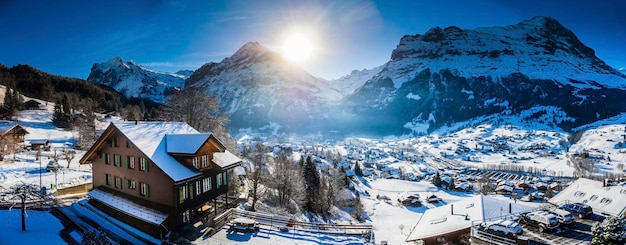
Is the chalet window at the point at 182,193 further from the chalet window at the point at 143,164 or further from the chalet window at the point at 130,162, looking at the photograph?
the chalet window at the point at 130,162

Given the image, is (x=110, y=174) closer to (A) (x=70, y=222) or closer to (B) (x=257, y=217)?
(A) (x=70, y=222)

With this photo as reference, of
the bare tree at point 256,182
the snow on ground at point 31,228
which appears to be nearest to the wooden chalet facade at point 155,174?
the snow on ground at point 31,228

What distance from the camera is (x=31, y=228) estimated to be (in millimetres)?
19422

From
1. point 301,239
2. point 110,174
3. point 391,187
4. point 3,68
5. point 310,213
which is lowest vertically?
point 391,187

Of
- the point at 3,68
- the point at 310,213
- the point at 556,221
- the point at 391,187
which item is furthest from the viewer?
the point at 391,187

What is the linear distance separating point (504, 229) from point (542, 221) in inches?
137

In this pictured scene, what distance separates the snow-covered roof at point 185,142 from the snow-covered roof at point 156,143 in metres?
0.52

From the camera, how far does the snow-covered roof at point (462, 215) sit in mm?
25344

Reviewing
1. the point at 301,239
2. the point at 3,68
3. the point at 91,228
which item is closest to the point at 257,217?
the point at 301,239

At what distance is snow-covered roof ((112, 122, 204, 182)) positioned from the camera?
22.5 metres

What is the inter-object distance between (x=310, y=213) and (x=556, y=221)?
119ft

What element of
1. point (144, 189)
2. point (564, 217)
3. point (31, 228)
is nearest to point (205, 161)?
point (144, 189)

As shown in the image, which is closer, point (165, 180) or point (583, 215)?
point (165, 180)

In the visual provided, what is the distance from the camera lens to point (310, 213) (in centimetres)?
5197
